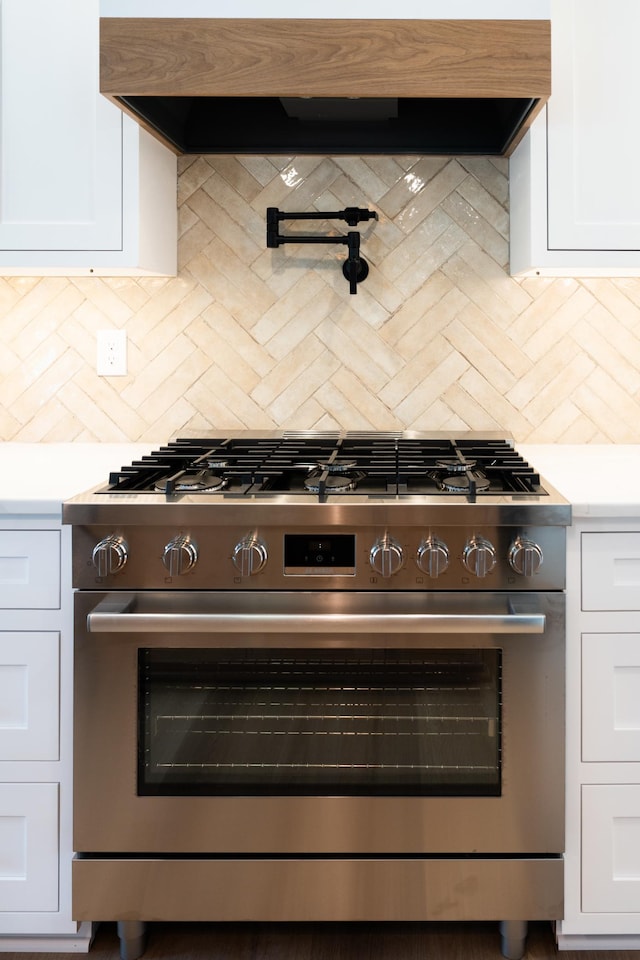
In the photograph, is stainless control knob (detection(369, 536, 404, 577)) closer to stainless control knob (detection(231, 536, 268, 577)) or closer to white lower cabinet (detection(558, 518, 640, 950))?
stainless control knob (detection(231, 536, 268, 577))

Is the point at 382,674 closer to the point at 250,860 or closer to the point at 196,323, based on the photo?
the point at 250,860

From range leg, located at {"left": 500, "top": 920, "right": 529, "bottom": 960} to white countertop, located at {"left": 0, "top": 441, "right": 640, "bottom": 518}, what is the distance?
2.54ft

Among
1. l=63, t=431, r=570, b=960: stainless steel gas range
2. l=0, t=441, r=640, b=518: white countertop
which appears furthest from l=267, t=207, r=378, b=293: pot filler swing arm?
l=63, t=431, r=570, b=960: stainless steel gas range

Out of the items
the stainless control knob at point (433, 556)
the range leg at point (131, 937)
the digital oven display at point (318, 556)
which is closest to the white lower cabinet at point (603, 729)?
the stainless control knob at point (433, 556)

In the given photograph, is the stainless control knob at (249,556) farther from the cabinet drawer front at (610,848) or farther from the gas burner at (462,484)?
the cabinet drawer front at (610,848)

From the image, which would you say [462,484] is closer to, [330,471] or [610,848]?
[330,471]

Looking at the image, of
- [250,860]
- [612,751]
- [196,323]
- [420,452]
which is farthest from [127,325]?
[612,751]

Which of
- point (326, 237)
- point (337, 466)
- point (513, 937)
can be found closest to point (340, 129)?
point (326, 237)

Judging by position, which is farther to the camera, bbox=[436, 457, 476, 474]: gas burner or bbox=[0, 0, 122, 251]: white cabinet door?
bbox=[0, 0, 122, 251]: white cabinet door

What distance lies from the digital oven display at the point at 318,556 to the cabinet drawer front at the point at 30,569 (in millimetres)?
432

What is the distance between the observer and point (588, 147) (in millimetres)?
1794

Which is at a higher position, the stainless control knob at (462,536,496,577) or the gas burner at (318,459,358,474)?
the gas burner at (318,459,358,474)

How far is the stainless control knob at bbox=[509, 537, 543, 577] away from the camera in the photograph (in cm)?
144

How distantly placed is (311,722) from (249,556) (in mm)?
336
